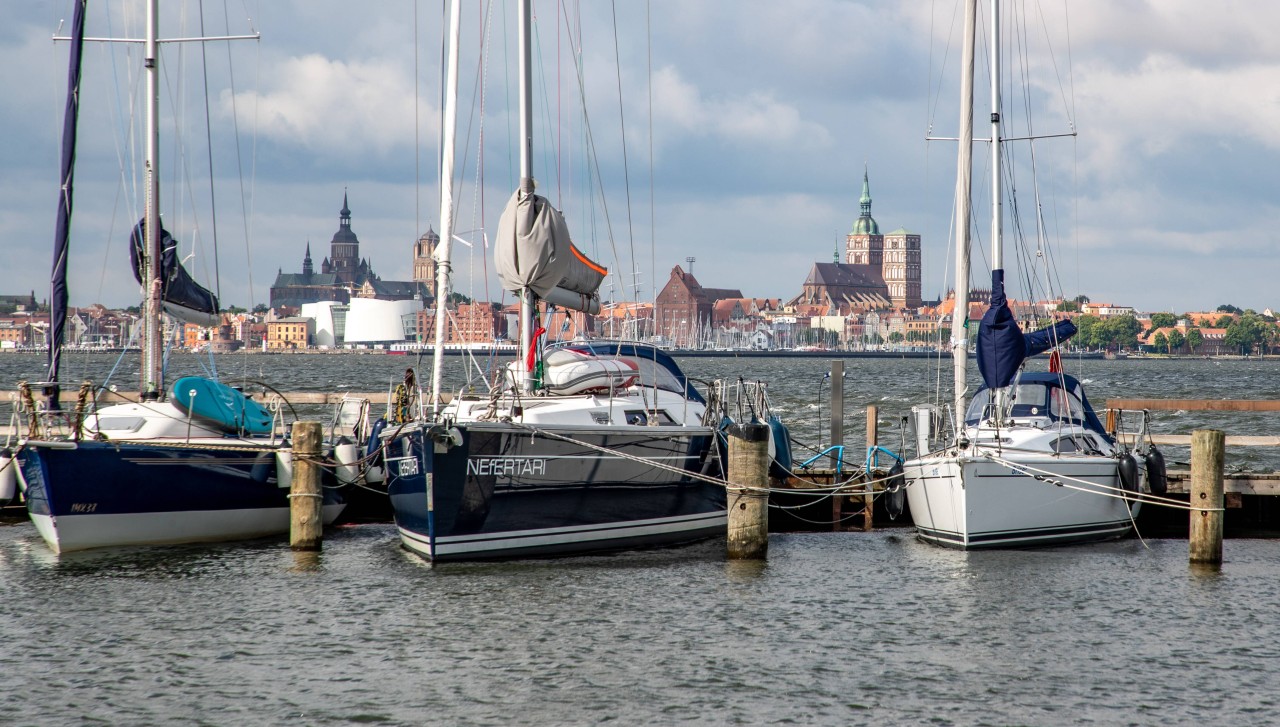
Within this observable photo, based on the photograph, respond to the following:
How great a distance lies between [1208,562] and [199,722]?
12.1 m

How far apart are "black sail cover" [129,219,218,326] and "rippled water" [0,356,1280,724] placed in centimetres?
370

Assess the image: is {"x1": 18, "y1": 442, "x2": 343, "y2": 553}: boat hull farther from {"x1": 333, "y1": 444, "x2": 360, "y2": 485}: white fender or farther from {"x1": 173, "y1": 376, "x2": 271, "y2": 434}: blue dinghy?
{"x1": 333, "y1": 444, "x2": 360, "y2": 485}: white fender

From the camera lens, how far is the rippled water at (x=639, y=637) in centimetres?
1122

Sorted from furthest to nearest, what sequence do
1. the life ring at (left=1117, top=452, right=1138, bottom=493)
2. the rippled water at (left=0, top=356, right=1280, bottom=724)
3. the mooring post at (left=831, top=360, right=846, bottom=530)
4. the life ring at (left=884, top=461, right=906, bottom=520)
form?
the mooring post at (left=831, top=360, right=846, bottom=530)
the life ring at (left=884, top=461, right=906, bottom=520)
the life ring at (left=1117, top=452, right=1138, bottom=493)
the rippled water at (left=0, top=356, right=1280, bottom=724)

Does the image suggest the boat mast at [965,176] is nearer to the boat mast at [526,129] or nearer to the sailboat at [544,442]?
the sailboat at [544,442]

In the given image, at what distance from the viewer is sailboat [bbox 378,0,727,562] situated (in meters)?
15.8

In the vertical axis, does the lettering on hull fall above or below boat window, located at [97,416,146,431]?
below

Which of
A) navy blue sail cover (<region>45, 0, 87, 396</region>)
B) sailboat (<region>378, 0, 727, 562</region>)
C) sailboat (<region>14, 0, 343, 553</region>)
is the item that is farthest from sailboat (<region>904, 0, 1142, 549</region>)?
navy blue sail cover (<region>45, 0, 87, 396</region>)

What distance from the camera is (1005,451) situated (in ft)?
57.9

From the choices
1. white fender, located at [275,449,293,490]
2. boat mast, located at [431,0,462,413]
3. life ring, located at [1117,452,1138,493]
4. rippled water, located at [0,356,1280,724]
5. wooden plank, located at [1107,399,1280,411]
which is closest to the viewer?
rippled water, located at [0,356,1280,724]

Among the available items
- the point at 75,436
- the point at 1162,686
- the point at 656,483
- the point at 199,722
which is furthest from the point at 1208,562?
the point at 75,436

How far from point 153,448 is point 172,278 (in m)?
3.34

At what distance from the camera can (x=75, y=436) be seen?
54.7 ft

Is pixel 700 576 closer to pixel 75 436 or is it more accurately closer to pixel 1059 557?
pixel 1059 557
